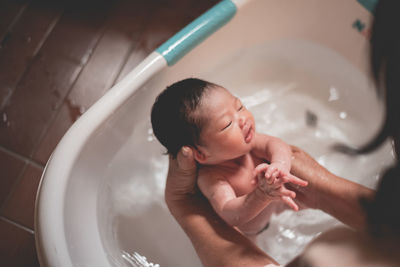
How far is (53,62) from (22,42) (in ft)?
0.53

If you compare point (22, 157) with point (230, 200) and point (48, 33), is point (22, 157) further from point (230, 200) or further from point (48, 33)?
point (230, 200)

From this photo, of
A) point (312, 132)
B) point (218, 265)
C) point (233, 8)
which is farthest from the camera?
point (312, 132)

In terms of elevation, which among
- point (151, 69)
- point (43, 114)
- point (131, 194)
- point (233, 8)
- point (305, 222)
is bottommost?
point (305, 222)

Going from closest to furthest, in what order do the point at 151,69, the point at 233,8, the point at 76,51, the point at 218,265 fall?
the point at 218,265
the point at 151,69
the point at 233,8
the point at 76,51

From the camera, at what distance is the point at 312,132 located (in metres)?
1.33

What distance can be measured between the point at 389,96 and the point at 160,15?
1254mm

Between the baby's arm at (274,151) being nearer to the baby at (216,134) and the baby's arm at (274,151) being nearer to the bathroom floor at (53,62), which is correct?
the baby at (216,134)

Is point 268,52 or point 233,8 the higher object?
point 233,8

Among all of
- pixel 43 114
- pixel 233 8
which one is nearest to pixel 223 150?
pixel 233 8

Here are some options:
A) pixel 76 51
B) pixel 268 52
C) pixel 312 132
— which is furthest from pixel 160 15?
pixel 312 132

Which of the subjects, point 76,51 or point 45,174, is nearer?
point 45,174

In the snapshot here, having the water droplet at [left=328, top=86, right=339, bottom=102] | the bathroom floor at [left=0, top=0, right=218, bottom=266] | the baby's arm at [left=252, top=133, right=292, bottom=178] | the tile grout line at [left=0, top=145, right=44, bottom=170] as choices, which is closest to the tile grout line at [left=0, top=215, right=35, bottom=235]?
the bathroom floor at [left=0, top=0, right=218, bottom=266]

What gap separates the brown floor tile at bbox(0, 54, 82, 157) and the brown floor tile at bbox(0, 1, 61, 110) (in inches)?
1.4

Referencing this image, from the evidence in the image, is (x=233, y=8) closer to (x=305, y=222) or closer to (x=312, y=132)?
(x=312, y=132)
